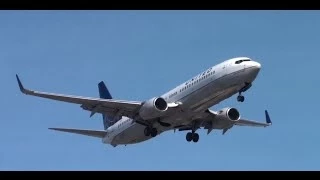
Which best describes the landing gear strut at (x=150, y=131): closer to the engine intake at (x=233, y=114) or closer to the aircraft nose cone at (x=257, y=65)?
the engine intake at (x=233, y=114)

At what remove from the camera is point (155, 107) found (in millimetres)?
49469

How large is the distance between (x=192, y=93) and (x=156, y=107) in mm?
3315

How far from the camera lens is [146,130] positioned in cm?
5291

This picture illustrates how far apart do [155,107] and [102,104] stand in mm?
4938

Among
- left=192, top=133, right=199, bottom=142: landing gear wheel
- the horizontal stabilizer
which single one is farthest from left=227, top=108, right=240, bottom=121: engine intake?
the horizontal stabilizer

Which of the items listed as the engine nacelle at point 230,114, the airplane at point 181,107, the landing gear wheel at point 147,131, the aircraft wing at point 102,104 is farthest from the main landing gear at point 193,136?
the aircraft wing at point 102,104

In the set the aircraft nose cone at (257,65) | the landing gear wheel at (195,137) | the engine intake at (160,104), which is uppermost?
the aircraft nose cone at (257,65)

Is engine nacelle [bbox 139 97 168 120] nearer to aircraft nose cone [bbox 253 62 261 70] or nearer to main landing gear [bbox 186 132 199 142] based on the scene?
main landing gear [bbox 186 132 199 142]

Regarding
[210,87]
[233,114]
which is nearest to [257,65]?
[210,87]

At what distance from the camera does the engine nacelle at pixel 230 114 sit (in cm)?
5434

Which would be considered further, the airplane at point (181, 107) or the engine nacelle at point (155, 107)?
the engine nacelle at point (155, 107)
